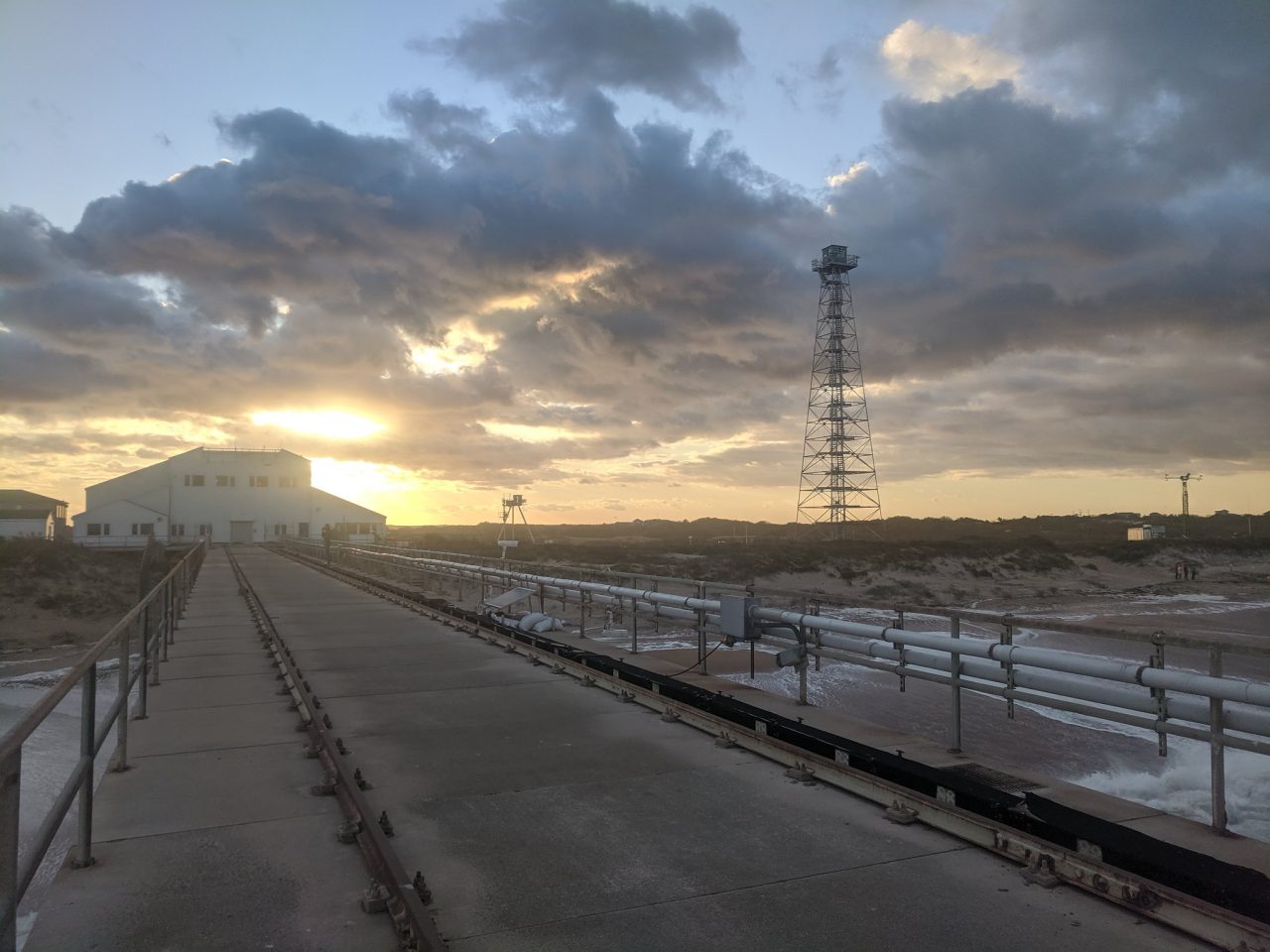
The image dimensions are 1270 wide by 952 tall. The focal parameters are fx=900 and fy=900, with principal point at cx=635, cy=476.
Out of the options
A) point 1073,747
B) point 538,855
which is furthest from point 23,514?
point 538,855

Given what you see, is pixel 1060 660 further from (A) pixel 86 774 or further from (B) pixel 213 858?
(A) pixel 86 774

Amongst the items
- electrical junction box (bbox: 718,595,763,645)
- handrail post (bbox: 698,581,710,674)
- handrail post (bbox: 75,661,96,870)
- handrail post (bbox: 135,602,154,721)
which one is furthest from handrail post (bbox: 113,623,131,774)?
handrail post (bbox: 698,581,710,674)

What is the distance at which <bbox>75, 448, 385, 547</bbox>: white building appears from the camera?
7306 cm

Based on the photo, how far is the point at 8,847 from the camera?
2.93 m

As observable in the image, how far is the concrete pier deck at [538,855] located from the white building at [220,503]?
226 ft

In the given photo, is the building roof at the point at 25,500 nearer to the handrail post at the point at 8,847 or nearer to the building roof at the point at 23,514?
the building roof at the point at 23,514

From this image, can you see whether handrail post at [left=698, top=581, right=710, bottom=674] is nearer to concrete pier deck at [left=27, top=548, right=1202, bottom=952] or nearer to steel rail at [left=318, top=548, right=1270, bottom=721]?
steel rail at [left=318, top=548, right=1270, bottom=721]

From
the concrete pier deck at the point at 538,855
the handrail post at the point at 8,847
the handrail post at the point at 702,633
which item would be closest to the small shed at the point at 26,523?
the handrail post at the point at 702,633

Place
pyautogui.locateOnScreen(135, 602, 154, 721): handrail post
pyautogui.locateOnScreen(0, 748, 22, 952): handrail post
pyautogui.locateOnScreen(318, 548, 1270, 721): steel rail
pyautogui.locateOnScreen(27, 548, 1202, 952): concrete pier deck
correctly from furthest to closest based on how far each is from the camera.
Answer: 1. pyautogui.locateOnScreen(135, 602, 154, 721): handrail post
2. pyautogui.locateOnScreen(318, 548, 1270, 721): steel rail
3. pyautogui.locateOnScreen(27, 548, 1202, 952): concrete pier deck
4. pyautogui.locateOnScreen(0, 748, 22, 952): handrail post

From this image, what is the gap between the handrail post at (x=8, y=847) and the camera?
2.92m

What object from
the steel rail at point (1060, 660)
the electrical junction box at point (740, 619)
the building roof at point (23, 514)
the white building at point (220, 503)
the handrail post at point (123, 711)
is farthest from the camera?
the building roof at point (23, 514)

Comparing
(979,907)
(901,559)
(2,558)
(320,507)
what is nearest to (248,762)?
(979,907)

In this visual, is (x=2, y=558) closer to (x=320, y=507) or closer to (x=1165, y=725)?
(x=320, y=507)

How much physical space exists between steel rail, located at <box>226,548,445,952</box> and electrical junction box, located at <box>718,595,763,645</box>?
3666mm
